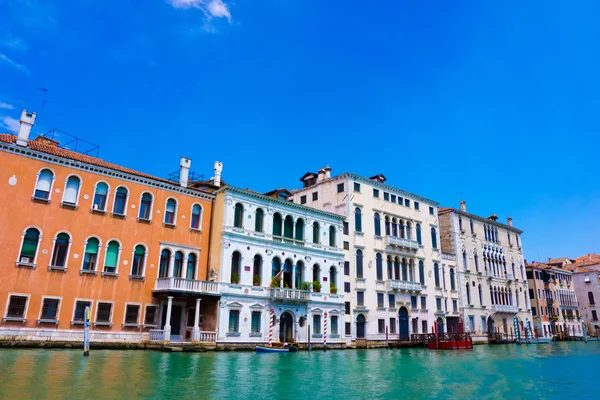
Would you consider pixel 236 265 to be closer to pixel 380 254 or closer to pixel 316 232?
pixel 316 232

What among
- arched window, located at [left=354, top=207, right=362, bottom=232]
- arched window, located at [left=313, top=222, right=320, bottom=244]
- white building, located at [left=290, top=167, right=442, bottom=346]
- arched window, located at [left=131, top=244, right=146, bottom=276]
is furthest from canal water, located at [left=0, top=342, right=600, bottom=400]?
arched window, located at [left=354, top=207, right=362, bottom=232]

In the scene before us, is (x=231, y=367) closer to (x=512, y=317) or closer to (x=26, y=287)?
(x=26, y=287)

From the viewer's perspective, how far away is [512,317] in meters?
49.1

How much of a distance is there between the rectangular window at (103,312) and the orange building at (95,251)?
48 millimetres

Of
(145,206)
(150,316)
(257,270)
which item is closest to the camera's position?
(150,316)

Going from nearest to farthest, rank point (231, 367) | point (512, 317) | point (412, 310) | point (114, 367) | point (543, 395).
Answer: point (543, 395)
point (114, 367)
point (231, 367)
point (412, 310)
point (512, 317)


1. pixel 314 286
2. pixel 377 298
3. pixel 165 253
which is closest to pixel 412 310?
pixel 377 298

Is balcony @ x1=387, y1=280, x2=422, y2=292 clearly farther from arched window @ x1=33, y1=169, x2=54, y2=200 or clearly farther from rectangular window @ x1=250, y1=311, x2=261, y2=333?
arched window @ x1=33, y1=169, x2=54, y2=200

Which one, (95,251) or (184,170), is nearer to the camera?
(95,251)

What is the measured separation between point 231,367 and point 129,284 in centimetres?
972

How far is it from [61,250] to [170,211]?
6.06 metres

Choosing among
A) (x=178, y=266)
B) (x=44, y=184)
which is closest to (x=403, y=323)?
(x=178, y=266)

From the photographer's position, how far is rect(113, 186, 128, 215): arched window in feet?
79.4

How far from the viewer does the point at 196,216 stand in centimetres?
2748
